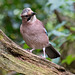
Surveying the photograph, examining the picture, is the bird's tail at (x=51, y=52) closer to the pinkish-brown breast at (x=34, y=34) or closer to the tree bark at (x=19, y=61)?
the pinkish-brown breast at (x=34, y=34)

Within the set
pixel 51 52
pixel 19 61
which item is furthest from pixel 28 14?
pixel 51 52

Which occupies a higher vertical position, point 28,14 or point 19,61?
point 28,14

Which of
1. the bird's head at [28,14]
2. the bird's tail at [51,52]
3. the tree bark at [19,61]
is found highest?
the bird's head at [28,14]

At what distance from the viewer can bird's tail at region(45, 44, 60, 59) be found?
3.47 m

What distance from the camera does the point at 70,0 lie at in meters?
3.28

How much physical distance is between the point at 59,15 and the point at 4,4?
4.92 ft

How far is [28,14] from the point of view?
9.22 ft

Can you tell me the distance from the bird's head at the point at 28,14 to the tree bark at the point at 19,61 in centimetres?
50

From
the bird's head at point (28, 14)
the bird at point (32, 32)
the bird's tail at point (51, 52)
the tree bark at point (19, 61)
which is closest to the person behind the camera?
the tree bark at point (19, 61)

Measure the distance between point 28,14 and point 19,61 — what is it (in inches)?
28.0

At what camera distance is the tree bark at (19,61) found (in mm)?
2371

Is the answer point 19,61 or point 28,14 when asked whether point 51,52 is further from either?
point 19,61

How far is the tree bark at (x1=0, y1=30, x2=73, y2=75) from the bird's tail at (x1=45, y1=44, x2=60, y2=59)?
0.69 metres

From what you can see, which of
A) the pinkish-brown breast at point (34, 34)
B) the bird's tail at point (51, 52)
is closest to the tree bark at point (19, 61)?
the pinkish-brown breast at point (34, 34)
